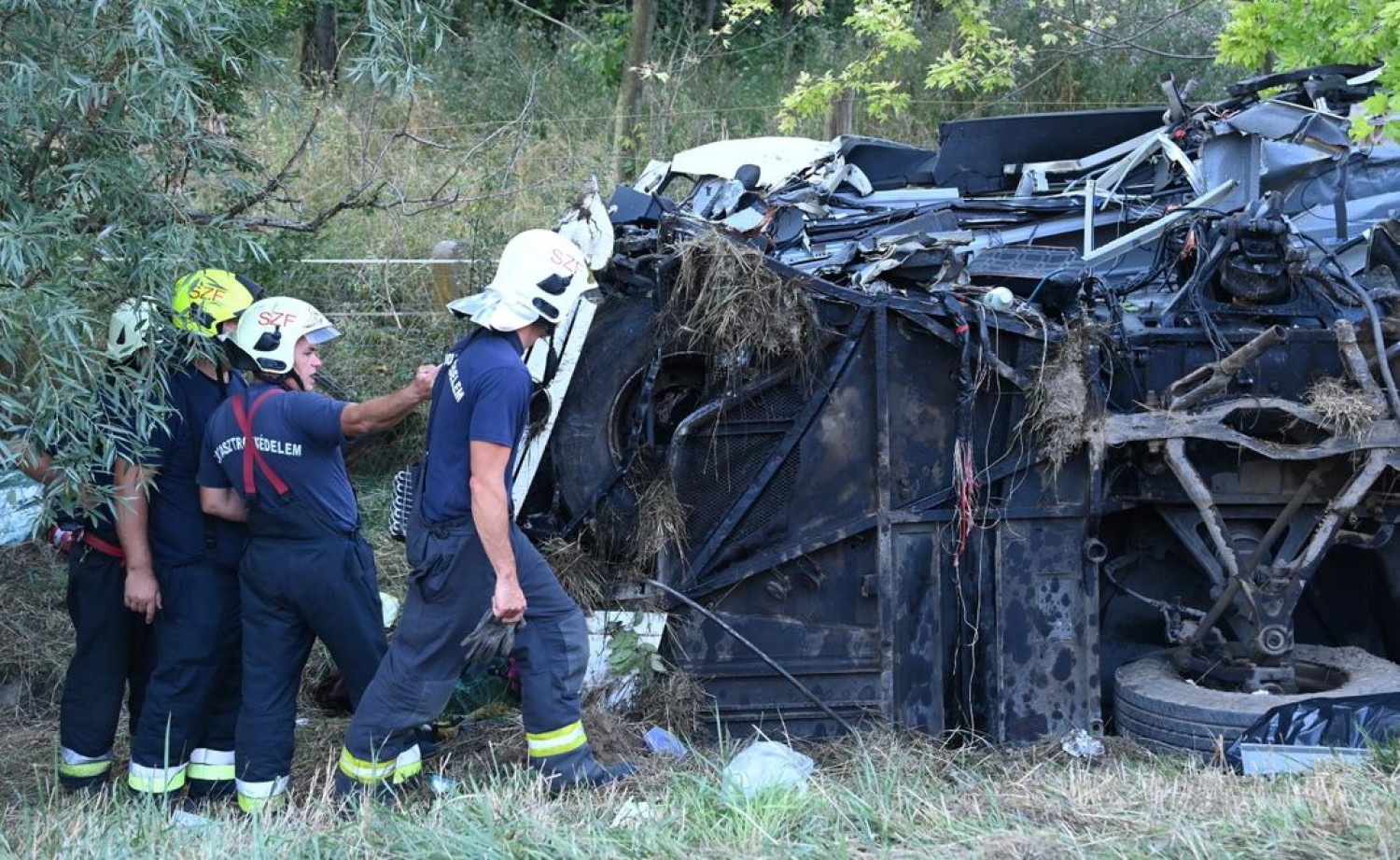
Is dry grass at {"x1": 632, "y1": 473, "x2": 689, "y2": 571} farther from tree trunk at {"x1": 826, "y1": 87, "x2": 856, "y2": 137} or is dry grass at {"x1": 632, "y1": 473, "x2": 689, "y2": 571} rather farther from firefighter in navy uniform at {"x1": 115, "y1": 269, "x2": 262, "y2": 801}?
tree trunk at {"x1": 826, "y1": 87, "x2": 856, "y2": 137}

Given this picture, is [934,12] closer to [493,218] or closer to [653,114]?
[653,114]

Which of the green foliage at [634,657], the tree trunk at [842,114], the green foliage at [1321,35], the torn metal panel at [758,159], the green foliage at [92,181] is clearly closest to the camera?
the green foliage at [92,181]

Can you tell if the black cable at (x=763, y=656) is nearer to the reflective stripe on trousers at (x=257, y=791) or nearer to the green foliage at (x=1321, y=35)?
the reflective stripe on trousers at (x=257, y=791)

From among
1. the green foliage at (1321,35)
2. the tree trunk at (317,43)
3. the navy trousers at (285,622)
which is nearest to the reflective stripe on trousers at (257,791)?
the navy trousers at (285,622)

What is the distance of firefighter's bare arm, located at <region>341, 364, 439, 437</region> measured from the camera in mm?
4609

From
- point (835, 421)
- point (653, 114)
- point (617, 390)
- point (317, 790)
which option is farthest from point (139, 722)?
point (653, 114)

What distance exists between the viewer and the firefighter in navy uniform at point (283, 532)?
4.88m

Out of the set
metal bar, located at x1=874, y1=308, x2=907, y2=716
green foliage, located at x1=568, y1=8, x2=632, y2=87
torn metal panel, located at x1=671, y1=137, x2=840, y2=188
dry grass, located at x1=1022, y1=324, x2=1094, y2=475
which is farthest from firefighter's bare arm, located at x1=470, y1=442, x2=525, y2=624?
green foliage, located at x1=568, y1=8, x2=632, y2=87

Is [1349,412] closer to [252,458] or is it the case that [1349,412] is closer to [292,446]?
[292,446]

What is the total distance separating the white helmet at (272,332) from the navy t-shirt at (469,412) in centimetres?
56

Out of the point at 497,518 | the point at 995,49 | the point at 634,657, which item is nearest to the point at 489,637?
the point at 497,518

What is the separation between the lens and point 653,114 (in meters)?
13.1

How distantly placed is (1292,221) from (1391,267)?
639mm

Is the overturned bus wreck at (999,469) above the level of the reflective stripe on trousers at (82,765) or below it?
above
